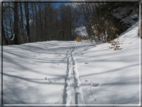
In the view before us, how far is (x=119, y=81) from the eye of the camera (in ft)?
5.30

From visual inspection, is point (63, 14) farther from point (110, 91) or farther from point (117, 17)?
point (110, 91)

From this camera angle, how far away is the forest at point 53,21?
7046 millimetres

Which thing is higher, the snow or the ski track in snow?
the snow

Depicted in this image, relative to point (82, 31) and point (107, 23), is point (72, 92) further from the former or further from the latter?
point (82, 31)

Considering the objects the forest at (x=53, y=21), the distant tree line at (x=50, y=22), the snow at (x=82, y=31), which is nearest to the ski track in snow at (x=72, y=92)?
the forest at (x=53, y=21)

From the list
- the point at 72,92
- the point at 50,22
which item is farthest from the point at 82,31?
the point at 72,92

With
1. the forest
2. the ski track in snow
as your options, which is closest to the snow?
the forest

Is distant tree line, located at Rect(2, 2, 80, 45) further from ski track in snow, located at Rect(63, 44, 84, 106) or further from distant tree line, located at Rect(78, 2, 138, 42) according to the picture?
ski track in snow, located at Rect(63, 44, 84, 106)

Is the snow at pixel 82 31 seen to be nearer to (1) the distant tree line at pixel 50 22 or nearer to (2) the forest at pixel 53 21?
(2) the forest at pixel 53 21

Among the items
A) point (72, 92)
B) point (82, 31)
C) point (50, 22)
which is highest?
point (50, 22)

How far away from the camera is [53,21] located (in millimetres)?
22969

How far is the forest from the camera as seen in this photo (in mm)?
7046

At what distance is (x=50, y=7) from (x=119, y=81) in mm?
22338

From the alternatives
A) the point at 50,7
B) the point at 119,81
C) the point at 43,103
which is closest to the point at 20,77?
the point at 43,103
